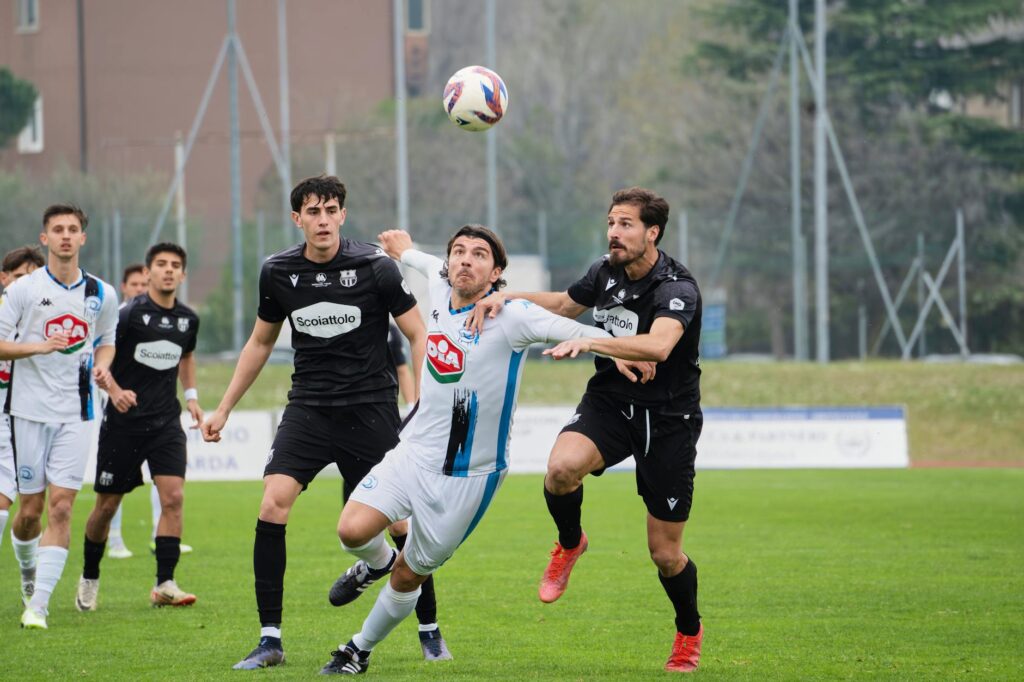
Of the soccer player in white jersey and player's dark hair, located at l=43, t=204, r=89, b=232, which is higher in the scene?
player's dark hair, located at l=43, t=204, r=89, b=232

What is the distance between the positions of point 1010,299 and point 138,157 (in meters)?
26.9

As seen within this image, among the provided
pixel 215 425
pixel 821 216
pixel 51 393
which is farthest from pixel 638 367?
pixel 821 216

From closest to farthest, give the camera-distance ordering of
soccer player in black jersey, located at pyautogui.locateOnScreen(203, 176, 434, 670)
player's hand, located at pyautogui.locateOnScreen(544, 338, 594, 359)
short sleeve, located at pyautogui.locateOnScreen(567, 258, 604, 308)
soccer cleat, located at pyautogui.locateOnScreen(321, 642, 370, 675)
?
player's hand, located at pyautogui.locateOnScreen(544, 338, 594, 359), soccer cleat, located at pyautogui.locateOnScreen(321, 642, 370, 675), soccer player in black jersey, located at pyautogui.locateOnScreen(203, 176, 434, 670), short sleeve, located at pyautogui.locateOnScreen(567, 258, 604, 308)

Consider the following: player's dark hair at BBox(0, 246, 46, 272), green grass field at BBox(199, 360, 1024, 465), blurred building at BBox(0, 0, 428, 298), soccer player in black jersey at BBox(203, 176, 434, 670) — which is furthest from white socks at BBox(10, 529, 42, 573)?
blurred building at BBox(0, 0, 428, 298)

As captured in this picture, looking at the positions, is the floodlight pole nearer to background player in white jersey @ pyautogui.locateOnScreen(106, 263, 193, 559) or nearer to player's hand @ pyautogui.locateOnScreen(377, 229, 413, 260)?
background player in white jersey @ pyautogui.locateOnScreen(106, 263, 193, 559)

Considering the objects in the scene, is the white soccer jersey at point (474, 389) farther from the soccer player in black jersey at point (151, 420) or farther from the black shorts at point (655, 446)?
the soccer player in black jersey at point (151, 420)

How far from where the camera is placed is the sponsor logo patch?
25.5 ft

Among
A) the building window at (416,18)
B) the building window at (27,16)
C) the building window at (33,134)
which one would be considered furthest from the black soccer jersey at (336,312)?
the building window at (416,18)

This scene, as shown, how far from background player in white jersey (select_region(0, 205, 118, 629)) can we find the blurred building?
27.3 metres

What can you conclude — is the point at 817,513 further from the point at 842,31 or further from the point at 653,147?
the point at 653,147

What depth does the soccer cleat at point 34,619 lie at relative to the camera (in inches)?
357

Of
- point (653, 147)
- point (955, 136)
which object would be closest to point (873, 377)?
point (955, 136)

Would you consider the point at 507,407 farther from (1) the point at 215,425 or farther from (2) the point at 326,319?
(1) the point at 215,425

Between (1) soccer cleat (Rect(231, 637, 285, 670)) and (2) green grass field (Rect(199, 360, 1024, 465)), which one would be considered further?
(2) green grass field (Rect(199, 360, 1024, 465))
